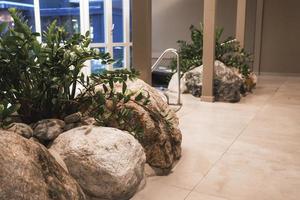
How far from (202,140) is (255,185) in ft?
3.23

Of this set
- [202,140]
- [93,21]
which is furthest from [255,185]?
[93,21]

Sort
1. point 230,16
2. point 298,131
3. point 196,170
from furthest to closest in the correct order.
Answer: point 230,16
point 298,131
point 196,170

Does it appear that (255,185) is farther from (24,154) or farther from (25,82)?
(25,82)

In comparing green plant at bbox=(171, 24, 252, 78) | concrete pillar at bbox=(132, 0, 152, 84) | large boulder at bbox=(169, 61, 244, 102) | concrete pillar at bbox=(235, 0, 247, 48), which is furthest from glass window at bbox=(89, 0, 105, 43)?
concrete pillar at bbox=(132, 0, 152, 84)

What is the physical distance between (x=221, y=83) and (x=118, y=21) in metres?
4.65

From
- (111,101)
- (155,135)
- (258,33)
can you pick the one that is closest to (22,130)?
(111,101)

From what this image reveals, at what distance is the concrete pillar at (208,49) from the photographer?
15.4 feet

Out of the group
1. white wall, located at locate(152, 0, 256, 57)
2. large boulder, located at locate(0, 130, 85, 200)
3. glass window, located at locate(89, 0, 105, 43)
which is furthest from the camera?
white wall, located at locate(152, 0, 256, 57)

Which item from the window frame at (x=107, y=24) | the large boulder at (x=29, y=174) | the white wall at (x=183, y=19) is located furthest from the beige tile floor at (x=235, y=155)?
the white wall at (x=183, y=19)

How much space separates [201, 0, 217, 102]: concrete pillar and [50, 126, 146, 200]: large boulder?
310cm

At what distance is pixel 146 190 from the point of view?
2.10 meters

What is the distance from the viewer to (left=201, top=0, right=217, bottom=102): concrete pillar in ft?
15.4

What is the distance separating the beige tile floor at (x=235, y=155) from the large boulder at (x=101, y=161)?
0.22 m

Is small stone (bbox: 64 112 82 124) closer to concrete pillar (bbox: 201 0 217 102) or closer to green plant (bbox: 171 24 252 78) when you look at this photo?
concrete pillar (bbox: 201 0 217 102)
